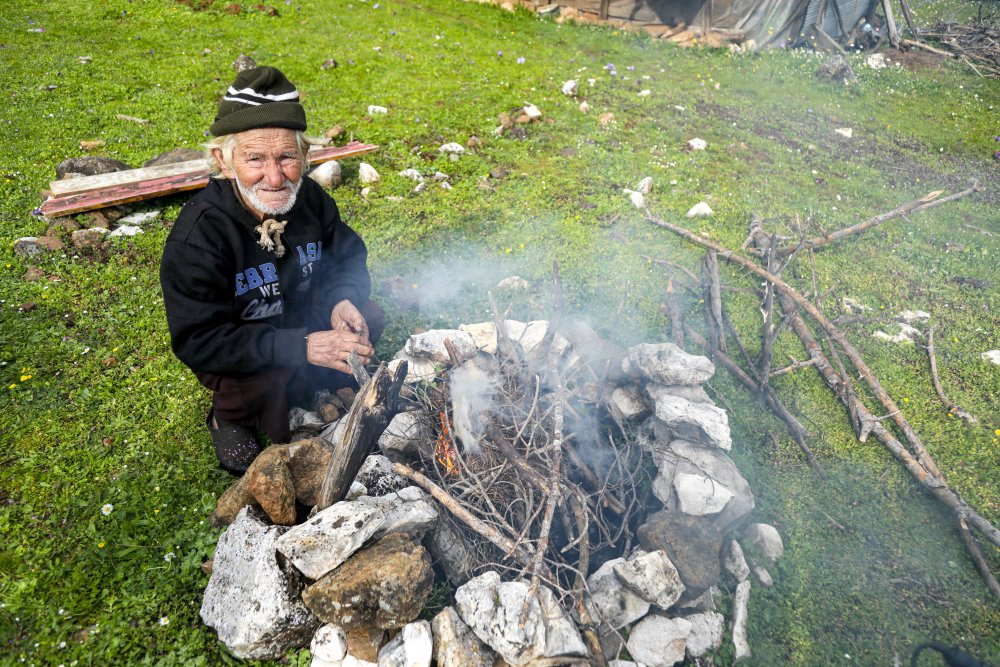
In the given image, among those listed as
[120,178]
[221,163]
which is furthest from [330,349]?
[120,178]

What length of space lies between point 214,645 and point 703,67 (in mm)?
Answer: 11654

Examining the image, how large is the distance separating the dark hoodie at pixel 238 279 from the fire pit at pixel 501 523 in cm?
58

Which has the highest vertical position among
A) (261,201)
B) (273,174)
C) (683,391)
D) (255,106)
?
(255,106)

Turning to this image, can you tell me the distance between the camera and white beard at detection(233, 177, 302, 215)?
9.37 feet

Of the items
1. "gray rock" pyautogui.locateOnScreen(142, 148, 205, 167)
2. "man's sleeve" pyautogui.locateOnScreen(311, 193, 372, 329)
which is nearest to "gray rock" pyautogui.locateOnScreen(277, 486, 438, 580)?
"man's sleeve" pyautogui.locateOnScreen(311, 193, 372, 329)

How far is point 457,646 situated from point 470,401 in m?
1.29

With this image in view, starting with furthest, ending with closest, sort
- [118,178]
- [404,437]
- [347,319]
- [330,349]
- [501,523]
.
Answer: [118,178]
[347,319]
[404,437]
[330,349]
[501,523]

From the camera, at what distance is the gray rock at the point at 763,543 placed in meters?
3.13

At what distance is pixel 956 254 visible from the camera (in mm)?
5898

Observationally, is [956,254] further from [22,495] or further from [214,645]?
[22,495]

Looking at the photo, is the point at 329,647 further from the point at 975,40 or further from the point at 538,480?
the point at 975,40

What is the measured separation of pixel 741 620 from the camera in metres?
2.79

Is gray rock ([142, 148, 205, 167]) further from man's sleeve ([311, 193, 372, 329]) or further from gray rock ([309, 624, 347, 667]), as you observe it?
gray rock ([309, 624, 347, 667])

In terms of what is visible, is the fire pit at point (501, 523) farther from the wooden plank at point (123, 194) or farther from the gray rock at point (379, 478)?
the wooden plank at point (123, 194)
